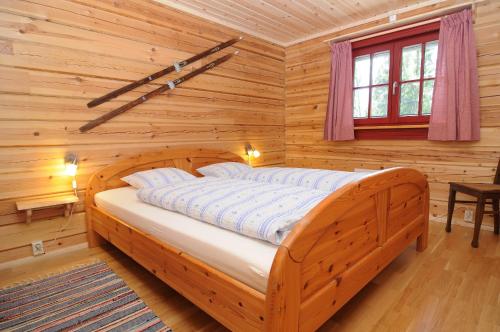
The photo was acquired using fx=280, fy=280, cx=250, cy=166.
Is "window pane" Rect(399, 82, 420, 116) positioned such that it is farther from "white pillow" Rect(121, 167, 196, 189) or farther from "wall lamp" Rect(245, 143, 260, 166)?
"white pillow" Rect(121, 167, 196, 189)

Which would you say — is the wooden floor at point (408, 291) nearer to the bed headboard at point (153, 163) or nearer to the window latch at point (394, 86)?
the bed headboard at point (153, 163)

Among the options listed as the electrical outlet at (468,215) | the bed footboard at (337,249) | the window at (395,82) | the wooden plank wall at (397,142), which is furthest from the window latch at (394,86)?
the bed footboard at (337,249)

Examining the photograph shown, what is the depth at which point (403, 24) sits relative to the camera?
2955mm

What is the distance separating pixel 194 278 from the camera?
1.31m

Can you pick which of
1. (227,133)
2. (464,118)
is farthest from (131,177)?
(464,118)

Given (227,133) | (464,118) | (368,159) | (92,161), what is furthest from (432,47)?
(92,161)

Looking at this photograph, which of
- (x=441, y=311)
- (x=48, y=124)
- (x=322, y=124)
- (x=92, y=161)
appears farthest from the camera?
(x=322, y=124)

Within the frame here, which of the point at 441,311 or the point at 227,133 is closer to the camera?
the point at 441,311

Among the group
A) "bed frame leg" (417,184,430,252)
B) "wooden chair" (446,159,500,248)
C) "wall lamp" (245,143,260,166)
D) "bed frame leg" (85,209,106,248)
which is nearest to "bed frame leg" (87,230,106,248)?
"bed frame leg" (85,209,106,248)

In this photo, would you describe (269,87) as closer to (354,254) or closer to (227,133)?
(227,133)

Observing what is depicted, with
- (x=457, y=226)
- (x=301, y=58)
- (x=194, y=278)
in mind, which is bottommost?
(x=457, y=226)

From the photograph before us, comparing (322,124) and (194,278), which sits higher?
(322,124)

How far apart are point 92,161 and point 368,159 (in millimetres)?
2954

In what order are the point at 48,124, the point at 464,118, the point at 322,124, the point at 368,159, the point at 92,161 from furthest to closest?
the point at 322,124, the point at 368,159, the point at 464,118, the point at 92,161, the point at 48,124
